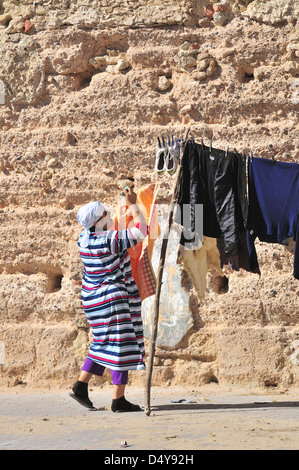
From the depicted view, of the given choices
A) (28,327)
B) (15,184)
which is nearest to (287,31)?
(15,184)

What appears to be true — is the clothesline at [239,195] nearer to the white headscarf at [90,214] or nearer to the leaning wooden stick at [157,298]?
the leaning wooden stick at [157,298]

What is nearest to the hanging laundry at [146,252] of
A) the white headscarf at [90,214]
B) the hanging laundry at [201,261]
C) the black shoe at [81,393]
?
the hanging laundry at [201,261]

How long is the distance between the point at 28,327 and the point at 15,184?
4.62ft

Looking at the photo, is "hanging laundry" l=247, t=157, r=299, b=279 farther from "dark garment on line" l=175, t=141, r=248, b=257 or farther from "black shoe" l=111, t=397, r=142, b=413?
"black shoe" l=111, t=397, r=142, b=413

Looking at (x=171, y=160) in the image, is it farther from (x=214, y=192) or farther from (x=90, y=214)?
(x=90, y=214)

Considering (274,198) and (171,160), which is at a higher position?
(171,160)

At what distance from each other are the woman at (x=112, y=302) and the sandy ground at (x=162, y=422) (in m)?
0.29

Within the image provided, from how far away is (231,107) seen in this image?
646cm

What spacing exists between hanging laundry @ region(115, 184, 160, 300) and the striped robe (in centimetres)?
36

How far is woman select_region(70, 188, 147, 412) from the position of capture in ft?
16.4

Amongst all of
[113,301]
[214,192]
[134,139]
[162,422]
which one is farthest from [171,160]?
[162,422]

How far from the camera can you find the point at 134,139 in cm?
666

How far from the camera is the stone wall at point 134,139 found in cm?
613

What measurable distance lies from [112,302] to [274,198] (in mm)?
1409
